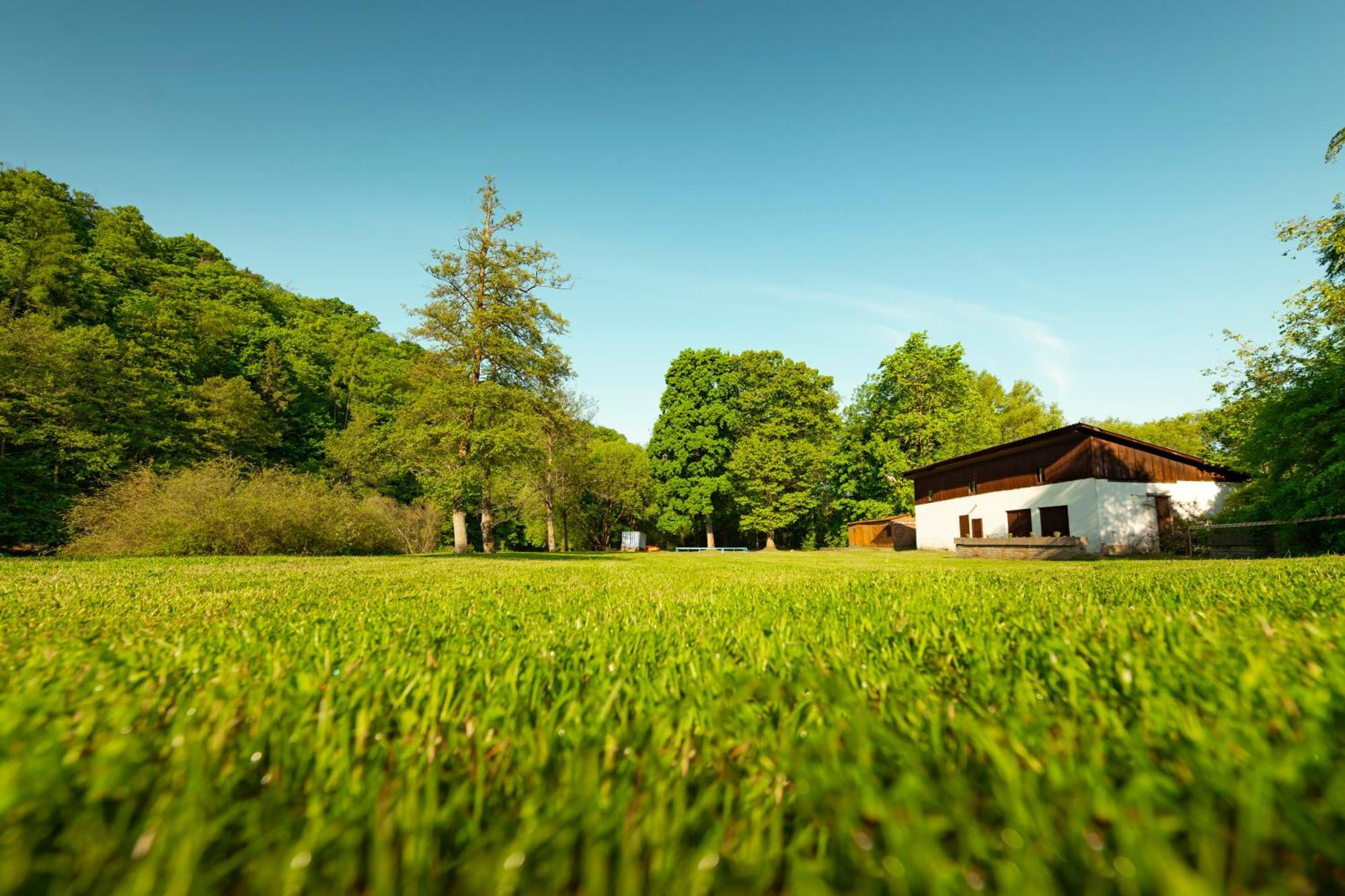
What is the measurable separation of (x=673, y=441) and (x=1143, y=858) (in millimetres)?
40171

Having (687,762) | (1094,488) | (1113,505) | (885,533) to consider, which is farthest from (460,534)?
(885,533)

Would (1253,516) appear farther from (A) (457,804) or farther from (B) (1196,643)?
(A) (457,804)


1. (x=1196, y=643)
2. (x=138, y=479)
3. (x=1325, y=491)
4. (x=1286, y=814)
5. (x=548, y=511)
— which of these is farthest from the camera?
(x=548, y=511)

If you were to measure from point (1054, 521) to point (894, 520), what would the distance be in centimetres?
1171

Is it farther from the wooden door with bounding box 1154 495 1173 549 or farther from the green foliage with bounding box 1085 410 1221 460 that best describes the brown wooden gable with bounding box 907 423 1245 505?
the green foliage with bounding box 1085 410 1221 460

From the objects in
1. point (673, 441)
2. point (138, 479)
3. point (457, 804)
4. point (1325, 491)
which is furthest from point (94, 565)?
point (673, 441)

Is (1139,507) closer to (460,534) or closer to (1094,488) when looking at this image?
(1094,488)

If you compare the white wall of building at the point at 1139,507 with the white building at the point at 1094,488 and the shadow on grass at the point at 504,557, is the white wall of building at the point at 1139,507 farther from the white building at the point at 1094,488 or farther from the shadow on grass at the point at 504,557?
the shadow on grass at the point at 504,557

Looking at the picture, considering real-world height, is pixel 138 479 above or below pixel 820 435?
below

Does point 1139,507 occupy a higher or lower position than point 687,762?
higher

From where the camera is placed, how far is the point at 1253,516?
14.2m

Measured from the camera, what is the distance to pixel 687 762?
1119 millimetres

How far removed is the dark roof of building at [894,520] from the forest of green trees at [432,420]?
2.48 ft

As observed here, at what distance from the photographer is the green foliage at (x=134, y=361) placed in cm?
2297
